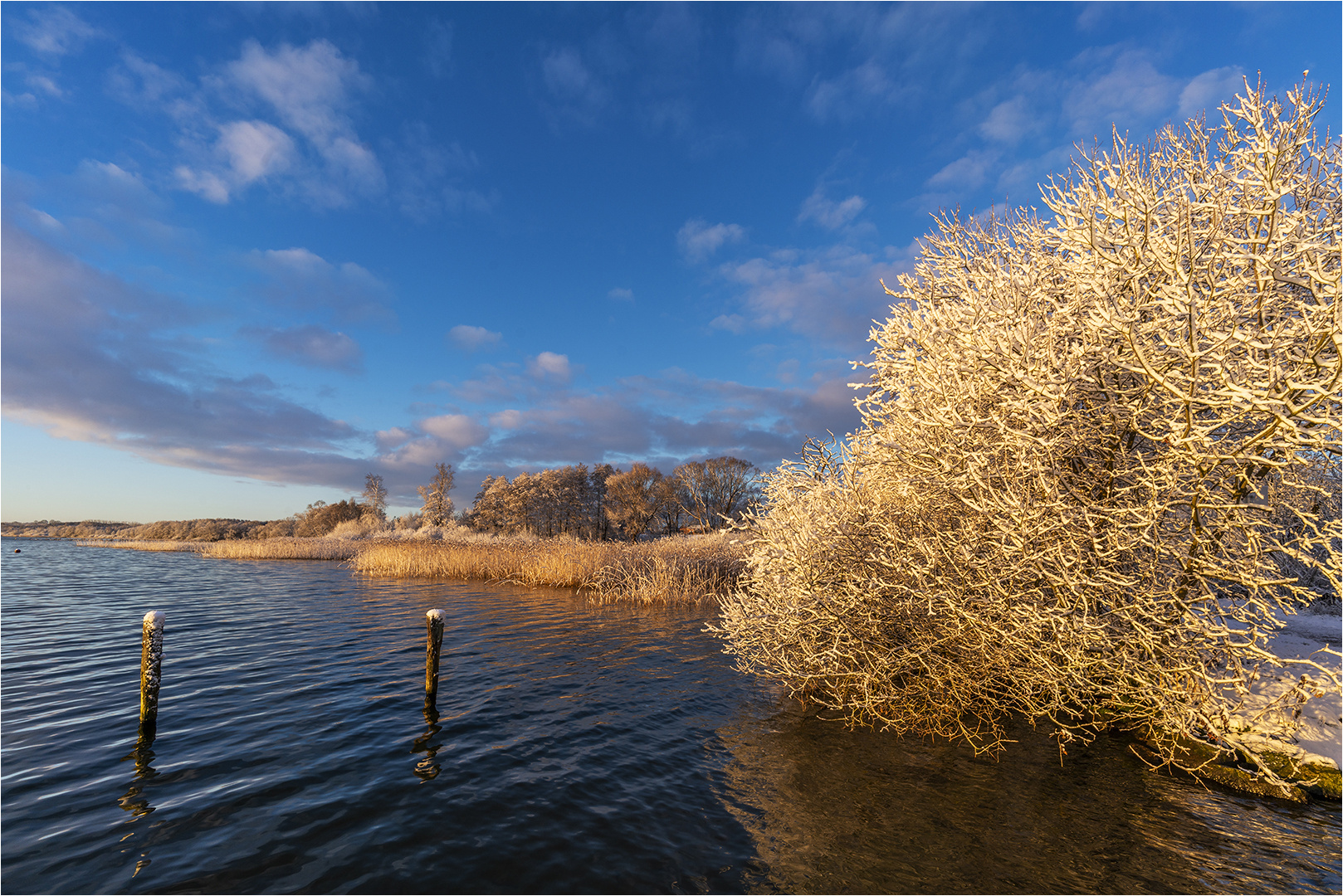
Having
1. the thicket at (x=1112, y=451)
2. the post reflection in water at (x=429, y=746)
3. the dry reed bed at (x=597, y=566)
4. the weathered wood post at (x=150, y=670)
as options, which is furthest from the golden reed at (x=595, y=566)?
the weathered wood post at (x=150, y=670)

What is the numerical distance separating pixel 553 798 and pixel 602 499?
64175mm

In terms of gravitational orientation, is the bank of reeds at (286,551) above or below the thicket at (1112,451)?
below

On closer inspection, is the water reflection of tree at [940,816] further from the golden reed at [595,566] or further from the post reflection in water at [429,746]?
the golden reed at [595,566]

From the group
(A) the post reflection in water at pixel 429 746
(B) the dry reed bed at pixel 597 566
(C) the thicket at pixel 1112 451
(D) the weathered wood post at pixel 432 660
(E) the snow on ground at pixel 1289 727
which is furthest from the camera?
(B) the dry reed bed at pixel 597 566

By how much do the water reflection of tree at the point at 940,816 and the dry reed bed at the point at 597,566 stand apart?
36.9 ft

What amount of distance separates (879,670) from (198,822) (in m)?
7.85

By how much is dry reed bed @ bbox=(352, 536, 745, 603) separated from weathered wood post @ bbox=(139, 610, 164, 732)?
46.1 ft

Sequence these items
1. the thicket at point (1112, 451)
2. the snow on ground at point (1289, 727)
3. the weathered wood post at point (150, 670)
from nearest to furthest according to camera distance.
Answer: the thicket at point (1112, 451) → the snow on ground at point (1289, 727) → the weathered wood post at point (150, 670)

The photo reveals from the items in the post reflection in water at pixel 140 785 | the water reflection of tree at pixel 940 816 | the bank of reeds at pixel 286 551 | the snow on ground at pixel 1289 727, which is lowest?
the water reflection of tree at pixel 940 816

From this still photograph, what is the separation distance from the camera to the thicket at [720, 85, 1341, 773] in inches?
185

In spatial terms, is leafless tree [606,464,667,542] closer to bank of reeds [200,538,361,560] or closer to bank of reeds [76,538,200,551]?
bank of reeds [200,538,361,560]

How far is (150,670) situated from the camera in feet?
24.5

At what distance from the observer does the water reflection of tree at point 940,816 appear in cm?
495

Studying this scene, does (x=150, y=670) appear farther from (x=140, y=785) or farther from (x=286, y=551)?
(x=286, y=551)
